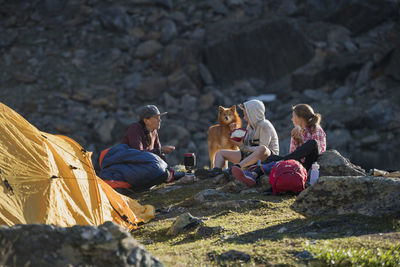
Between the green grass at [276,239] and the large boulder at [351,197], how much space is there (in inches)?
4.9

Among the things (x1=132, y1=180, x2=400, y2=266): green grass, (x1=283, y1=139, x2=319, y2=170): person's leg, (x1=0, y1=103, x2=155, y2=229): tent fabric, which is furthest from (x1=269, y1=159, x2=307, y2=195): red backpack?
(x1=0, y1=103, x2=155, y2=229): tent fabric

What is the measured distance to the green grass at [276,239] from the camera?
5070 millimetres

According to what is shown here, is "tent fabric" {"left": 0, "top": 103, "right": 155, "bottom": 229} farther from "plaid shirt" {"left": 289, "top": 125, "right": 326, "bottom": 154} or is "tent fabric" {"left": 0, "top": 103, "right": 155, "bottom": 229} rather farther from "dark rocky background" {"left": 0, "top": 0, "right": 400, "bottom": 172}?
"dark rocky background" {"left": 0, "top": 0, "right": 400, "bottom": 172}

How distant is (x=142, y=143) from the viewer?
10742 millimetres

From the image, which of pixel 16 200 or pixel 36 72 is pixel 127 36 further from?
pixel 16 200

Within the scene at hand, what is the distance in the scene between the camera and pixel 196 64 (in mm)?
34969

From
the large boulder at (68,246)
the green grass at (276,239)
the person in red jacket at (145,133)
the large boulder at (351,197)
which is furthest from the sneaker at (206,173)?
the large boulder at (68,246)

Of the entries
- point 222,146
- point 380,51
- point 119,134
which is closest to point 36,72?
point 119,134

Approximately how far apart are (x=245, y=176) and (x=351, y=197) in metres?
3.04

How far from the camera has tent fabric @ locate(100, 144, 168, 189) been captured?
32.7ft

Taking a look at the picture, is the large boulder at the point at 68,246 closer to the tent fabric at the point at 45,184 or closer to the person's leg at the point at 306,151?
the tent fabric at the point at 45,184

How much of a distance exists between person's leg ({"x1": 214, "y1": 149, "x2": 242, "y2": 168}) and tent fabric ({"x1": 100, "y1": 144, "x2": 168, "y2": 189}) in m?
1.13

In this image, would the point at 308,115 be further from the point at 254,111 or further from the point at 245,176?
the point at 245,176

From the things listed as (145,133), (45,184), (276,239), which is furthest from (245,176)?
(45,184)
